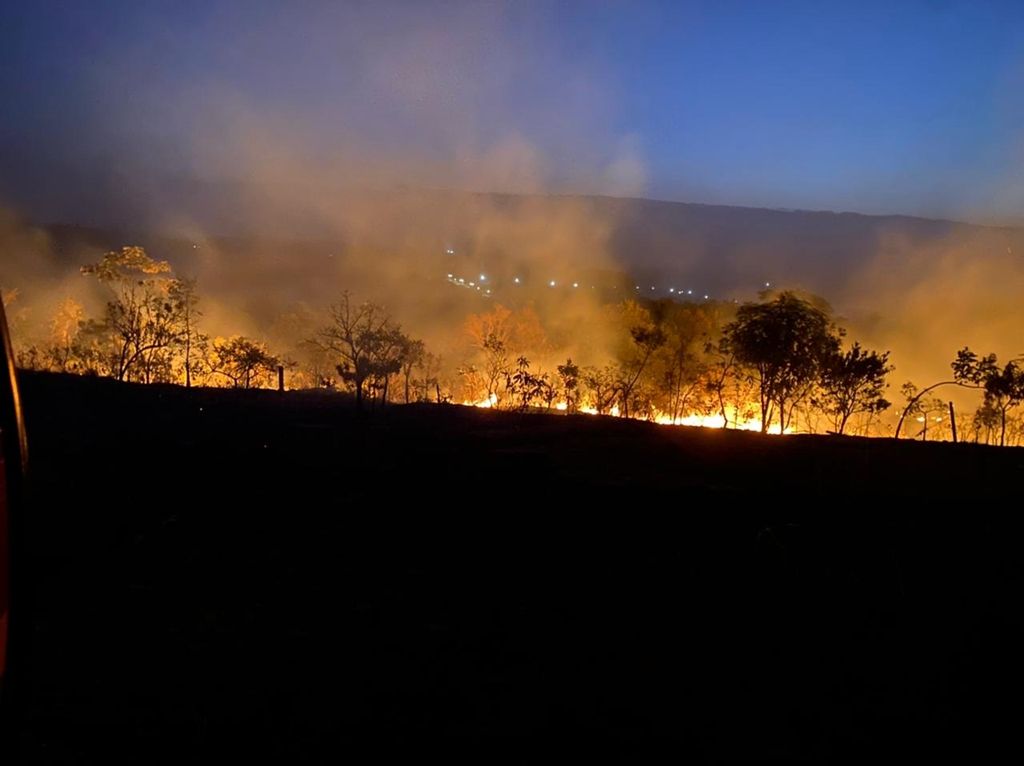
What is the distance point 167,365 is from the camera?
31.8m

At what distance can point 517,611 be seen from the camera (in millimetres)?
5258

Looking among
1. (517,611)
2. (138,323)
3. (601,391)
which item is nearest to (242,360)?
(138,323)

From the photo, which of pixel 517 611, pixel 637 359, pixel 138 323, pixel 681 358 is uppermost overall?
pixel 681 358

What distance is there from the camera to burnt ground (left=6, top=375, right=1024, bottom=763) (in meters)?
3.67

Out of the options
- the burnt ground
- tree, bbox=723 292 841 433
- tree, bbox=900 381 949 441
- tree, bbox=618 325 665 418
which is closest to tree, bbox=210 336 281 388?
Result: tree, bbox=618 325 665 418

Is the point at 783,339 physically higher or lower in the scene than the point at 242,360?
higher

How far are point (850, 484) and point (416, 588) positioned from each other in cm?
638

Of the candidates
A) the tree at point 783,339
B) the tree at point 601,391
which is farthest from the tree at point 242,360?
the tree at point 783,339

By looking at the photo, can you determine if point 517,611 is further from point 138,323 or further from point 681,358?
point 681,358

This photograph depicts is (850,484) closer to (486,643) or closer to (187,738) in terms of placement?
(486,643)

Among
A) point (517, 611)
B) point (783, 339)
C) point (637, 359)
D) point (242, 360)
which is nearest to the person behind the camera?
point (517, 611)

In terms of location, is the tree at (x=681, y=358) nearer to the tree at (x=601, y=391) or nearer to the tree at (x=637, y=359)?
the tree at (x=637, y=359)

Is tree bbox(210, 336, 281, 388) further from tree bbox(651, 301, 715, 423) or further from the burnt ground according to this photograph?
tree bbox(651, 301, 715, 423)

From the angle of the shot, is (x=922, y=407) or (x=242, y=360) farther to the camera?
(x=922, y=407)
